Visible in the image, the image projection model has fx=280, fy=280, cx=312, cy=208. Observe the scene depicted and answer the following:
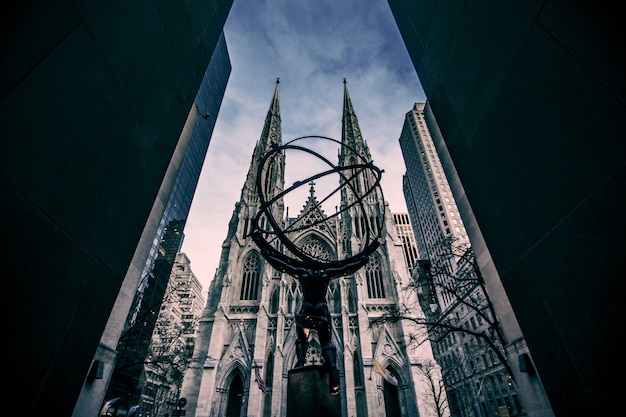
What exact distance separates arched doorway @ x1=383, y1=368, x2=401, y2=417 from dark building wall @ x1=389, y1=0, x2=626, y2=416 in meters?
24.0

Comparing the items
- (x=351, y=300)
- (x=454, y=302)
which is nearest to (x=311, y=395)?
(x=454, y=302)

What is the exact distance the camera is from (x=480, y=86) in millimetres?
3432

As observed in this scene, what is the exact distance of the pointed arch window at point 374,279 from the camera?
2818 cm

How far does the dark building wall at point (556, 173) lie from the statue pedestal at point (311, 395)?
3215 millimetres

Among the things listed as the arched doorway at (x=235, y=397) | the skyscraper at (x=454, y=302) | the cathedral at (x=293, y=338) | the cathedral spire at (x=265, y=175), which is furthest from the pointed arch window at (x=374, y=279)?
the arched doorway at (x=235, y=397)

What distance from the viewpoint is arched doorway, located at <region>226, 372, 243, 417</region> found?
76.1 feet

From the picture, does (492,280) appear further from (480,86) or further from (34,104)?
(34,104)

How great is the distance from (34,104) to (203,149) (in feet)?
170

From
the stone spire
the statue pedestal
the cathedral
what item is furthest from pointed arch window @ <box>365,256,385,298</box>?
the statue pedestal

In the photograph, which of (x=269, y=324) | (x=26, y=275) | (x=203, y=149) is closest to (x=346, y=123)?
(x=203, y=149)

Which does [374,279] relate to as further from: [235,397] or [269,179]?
[269,179]

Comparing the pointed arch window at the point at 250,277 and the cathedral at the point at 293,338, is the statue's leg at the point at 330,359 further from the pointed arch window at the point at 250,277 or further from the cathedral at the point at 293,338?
the pointed arch window at the point at 250,277

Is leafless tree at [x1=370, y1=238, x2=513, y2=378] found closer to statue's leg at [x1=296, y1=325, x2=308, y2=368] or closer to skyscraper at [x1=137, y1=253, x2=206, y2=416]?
statue's leg at [x1=296, y1=325, x2=308, y2=368]

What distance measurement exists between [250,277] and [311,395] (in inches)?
1033
